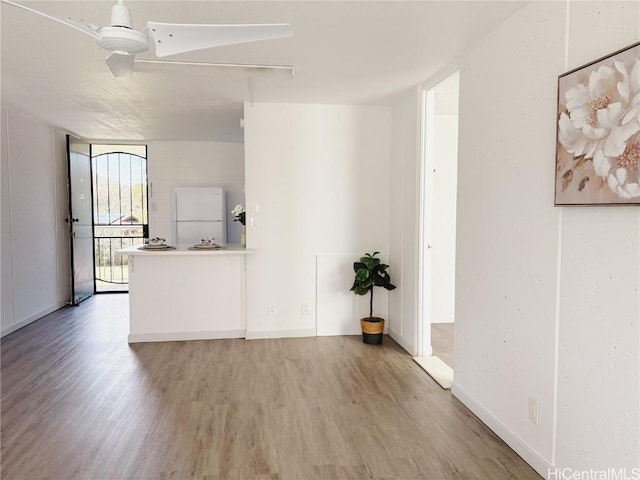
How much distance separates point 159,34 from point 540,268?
6.45 ft

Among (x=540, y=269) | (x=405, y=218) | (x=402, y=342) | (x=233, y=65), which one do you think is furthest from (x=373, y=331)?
(x=233, y=65)

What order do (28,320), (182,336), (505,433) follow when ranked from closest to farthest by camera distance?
(505,433) → (182,336) → (28,320)

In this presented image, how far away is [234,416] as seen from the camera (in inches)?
106

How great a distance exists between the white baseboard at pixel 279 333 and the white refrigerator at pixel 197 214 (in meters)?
2.21

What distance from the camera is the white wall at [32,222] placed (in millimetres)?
4480

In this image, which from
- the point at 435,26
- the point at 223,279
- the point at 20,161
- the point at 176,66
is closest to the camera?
the point at 435,26

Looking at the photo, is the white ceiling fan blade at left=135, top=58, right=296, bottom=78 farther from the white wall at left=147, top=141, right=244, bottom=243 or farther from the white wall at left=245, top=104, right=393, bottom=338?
the white wall at left=147, top=141, right=244, bottom=243

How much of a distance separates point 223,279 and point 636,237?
3557 millimetres

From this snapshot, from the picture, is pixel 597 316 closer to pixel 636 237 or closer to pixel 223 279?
A: pixel 636 237

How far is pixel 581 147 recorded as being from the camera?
1761mm

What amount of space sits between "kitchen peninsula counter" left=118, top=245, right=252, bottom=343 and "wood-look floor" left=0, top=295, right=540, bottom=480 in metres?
0.23

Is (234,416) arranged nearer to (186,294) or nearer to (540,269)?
(186,294)

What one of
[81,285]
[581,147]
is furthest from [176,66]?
[81,285]

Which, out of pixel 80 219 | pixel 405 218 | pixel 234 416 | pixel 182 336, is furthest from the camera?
pixel 80 219
